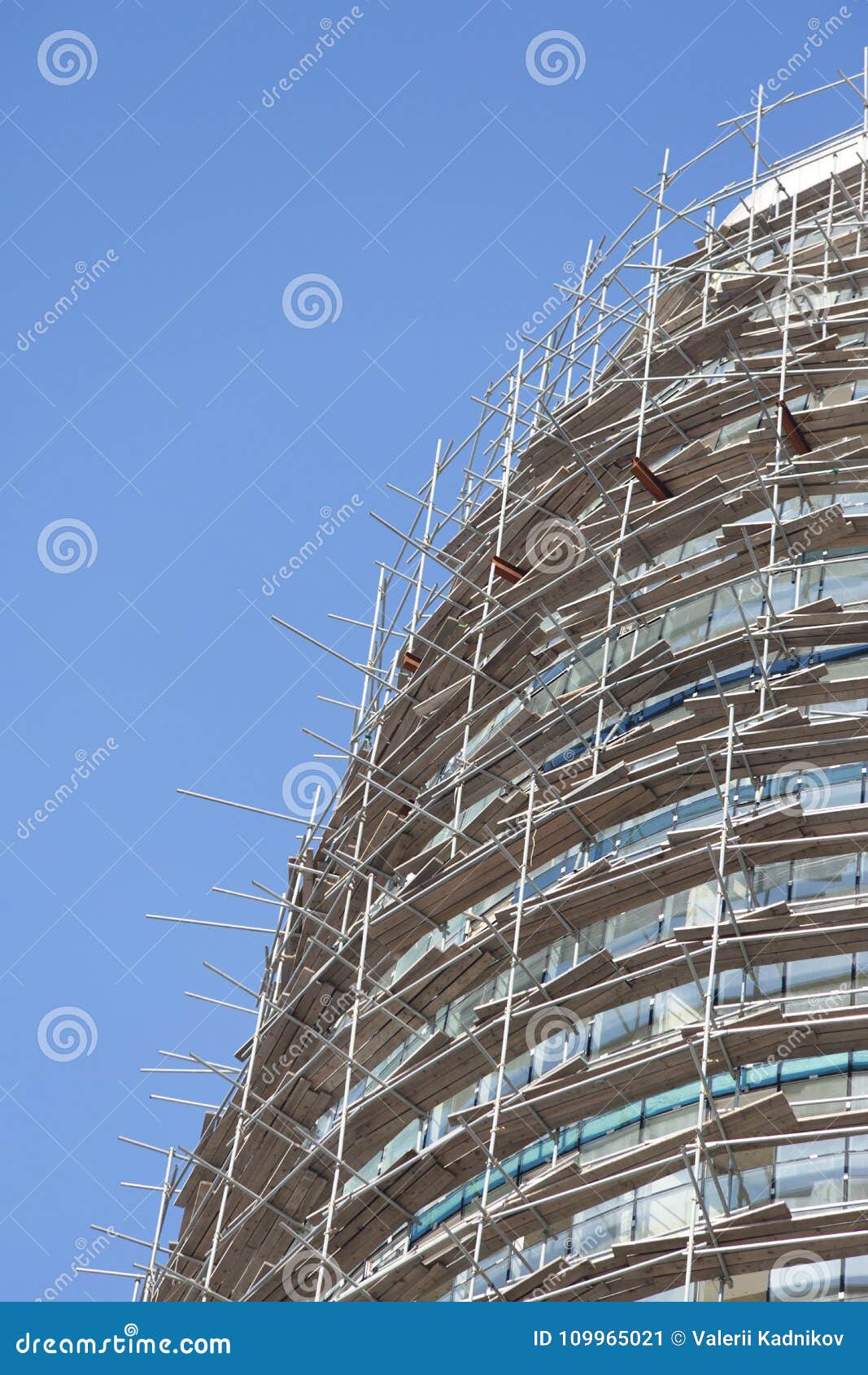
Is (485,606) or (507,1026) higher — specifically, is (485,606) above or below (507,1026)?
above

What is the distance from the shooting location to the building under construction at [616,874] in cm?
1706

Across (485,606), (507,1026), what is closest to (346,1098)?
(507,1026)

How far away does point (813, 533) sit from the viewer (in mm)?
20906

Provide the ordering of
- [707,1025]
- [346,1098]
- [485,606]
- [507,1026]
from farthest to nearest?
[485,606] → [346,1098] → [507,1026] → [707,1025]

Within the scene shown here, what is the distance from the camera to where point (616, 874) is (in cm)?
1947

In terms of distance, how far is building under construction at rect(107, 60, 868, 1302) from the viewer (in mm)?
17062

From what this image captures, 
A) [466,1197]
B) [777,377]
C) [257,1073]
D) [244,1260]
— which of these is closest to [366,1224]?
[466,1197]

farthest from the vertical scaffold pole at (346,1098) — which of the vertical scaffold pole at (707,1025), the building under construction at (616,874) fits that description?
the vertical scaffold pole at (707,1025)

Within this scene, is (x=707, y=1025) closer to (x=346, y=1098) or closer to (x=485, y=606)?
(x=346, y=1098)

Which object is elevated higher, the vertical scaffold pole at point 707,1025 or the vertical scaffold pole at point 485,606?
the vertical scaffold pole at point 485,606

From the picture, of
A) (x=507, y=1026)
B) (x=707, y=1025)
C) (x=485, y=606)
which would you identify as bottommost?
(x=707, y=1025)

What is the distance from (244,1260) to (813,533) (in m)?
9.77

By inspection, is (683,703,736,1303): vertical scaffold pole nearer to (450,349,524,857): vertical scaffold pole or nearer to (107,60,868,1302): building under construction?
(107,60,868,1302): building under construction

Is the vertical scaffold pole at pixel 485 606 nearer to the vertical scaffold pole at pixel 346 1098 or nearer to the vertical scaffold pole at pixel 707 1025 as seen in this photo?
the vertical scaffold pole at pixel 346 1098
